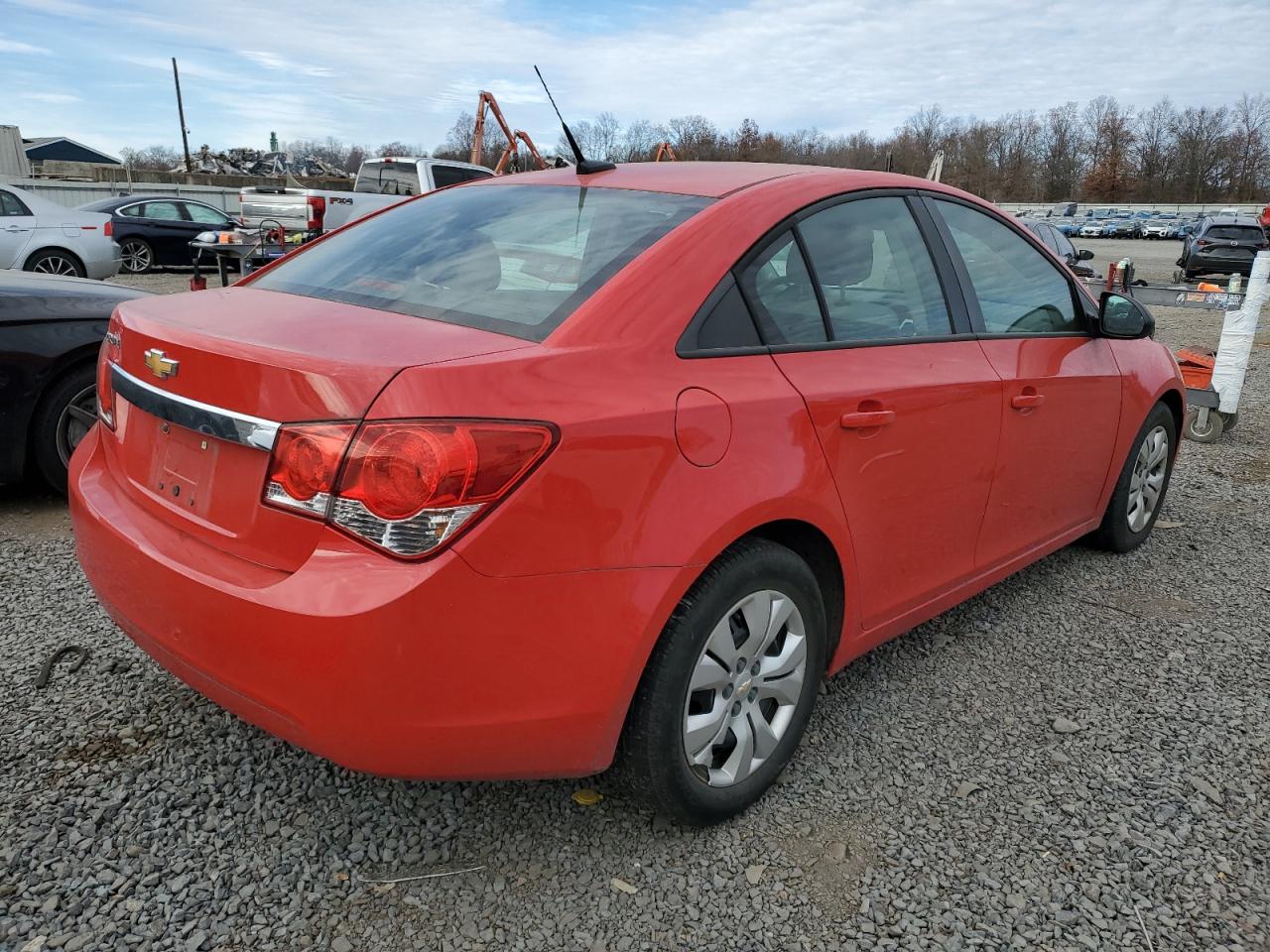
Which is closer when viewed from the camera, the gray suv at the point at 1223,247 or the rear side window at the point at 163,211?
the rear side window at the point at 163,211

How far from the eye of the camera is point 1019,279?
11.1 ft

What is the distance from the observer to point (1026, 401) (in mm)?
3143

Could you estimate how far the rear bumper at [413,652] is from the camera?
1.76 metres

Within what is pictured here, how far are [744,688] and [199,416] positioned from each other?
4.52ft

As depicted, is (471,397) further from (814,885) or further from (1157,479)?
(1157,479)

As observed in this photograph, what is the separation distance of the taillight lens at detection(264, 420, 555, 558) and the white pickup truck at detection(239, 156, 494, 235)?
12910mm

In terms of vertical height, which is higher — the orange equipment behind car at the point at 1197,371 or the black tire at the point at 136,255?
the orange equipment behind car at the point at 1197,371

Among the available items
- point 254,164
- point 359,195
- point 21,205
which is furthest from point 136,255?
point 254,164

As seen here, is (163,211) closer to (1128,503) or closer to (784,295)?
(1128,503)

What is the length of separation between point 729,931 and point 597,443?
3.58ft

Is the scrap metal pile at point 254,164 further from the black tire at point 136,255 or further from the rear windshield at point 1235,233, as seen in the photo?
the rear windshield at point 1235,233

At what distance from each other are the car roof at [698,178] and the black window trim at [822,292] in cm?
6

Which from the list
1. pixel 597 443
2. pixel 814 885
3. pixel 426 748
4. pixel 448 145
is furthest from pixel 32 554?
pixel 448 145

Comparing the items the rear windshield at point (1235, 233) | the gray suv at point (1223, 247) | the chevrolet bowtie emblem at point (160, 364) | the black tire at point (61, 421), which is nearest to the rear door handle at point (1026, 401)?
the chevrolet bowtie emblem at point (160, 364)
